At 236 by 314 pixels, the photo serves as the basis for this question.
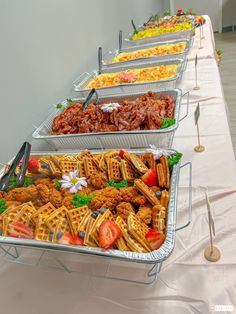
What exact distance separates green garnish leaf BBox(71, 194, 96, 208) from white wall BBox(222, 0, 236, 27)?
6.18m

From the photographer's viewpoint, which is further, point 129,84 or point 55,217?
point 129,84

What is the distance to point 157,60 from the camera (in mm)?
1896

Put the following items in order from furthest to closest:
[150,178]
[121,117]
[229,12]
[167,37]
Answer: [229,12], [167,37], [121,117], [150,178]

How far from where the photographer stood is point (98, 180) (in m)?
0.85

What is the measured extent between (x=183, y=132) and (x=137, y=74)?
66cm

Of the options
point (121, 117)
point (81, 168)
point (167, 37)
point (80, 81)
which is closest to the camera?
point (81, 168)

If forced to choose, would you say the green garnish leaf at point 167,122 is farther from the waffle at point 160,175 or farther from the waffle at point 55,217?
the waffle at point 55,217

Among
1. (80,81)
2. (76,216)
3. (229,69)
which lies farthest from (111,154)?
(229,69)

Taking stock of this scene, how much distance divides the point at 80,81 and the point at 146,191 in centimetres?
128

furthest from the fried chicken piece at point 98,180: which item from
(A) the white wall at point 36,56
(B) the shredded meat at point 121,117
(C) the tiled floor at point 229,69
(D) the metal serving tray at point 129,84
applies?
(C) the tiled floor at point 229,69

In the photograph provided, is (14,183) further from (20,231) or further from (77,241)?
(77,241)

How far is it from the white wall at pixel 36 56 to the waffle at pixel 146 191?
0.66 m

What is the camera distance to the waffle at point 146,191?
75 centimetres

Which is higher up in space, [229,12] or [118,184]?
[229,12]
